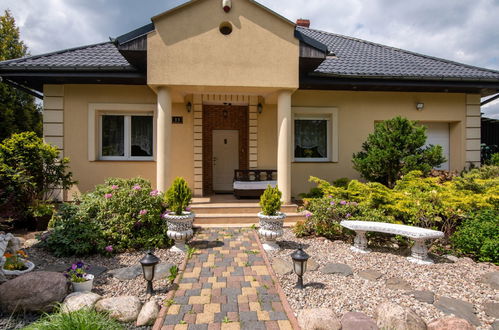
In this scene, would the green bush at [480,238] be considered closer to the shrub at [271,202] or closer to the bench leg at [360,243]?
the bench leg at [360,243]

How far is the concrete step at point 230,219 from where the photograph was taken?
6.57 metres

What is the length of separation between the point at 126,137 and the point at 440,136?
33.9ft

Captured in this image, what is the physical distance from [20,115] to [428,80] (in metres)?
17.5

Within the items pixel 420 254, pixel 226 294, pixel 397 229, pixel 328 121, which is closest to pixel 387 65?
pixel 328 121

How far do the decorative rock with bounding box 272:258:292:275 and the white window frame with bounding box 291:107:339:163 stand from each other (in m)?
4.67

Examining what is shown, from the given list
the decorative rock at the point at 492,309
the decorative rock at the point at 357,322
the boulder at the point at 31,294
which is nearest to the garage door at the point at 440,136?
the decorative rock at the point at 492,309

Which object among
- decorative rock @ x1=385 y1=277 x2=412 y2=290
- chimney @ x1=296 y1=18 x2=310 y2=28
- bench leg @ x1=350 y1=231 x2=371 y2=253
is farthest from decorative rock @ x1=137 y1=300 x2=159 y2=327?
chimney @ x1=296 y1=18 x2=310 y2=28

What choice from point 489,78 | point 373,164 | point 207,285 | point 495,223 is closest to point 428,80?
point 489,78

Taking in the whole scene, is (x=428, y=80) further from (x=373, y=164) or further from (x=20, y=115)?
(x=20, y=115)

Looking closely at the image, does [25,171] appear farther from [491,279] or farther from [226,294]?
[491,279]

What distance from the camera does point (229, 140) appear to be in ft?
32.8

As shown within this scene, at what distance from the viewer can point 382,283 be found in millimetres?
3748

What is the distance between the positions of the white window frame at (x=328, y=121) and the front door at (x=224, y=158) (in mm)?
2348

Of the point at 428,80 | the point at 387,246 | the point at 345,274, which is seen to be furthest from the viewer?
the point at 428,80
